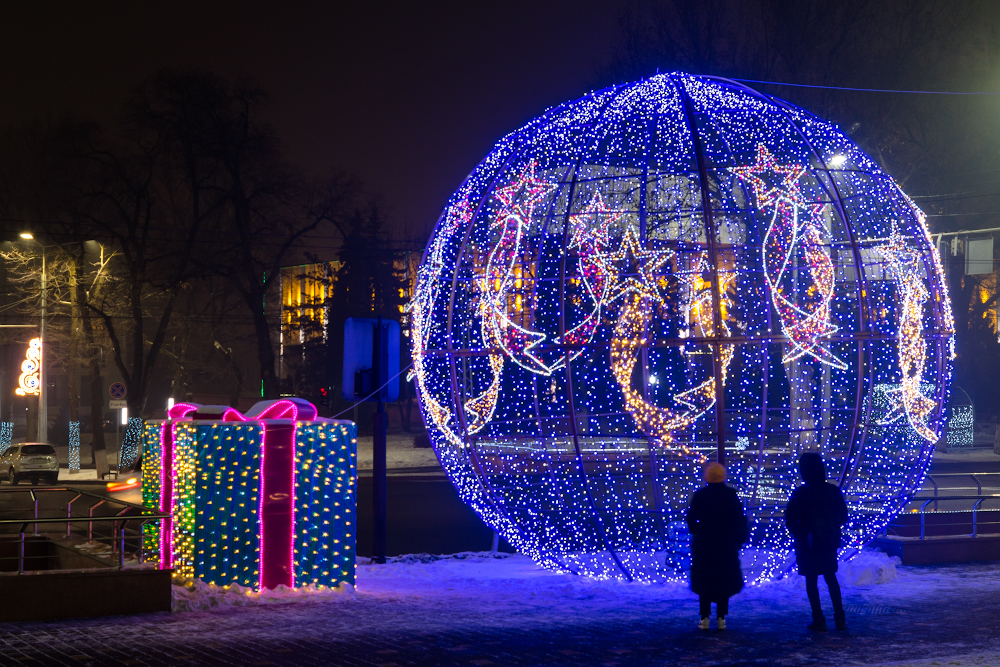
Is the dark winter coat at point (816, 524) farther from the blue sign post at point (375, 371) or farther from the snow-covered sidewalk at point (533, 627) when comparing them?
the blue sign post at point (375, 371)

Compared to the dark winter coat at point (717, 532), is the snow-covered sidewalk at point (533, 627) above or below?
below

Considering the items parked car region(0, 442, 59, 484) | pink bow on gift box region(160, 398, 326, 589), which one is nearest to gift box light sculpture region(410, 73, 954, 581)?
pink bow on gift box region(160, 398, 326, 589)

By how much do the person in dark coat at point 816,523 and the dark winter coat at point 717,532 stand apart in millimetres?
398

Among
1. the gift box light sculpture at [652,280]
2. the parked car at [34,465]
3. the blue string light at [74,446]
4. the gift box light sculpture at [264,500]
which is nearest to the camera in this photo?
the gift box light sculpture at [652,280]

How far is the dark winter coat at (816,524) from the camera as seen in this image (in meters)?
7.01

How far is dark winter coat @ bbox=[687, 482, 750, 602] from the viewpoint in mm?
7004

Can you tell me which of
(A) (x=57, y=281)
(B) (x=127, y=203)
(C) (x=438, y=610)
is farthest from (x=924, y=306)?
(A) (x=57, y=281)

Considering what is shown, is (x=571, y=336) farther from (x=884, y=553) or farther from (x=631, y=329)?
(x=884, y=553)

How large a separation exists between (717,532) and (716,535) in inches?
0.9

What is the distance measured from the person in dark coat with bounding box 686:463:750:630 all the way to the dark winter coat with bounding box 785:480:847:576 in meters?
0.39

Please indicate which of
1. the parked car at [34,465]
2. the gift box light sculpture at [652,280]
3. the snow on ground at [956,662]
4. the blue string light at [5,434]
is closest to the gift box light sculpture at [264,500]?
the gift box light sculpture at [652,280]

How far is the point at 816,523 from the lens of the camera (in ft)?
23.1

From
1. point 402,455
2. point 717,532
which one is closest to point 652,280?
point 717,532

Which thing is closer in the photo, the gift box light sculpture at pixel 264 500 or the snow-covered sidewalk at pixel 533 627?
the snow-covered sidewalk at pixel 533 627
